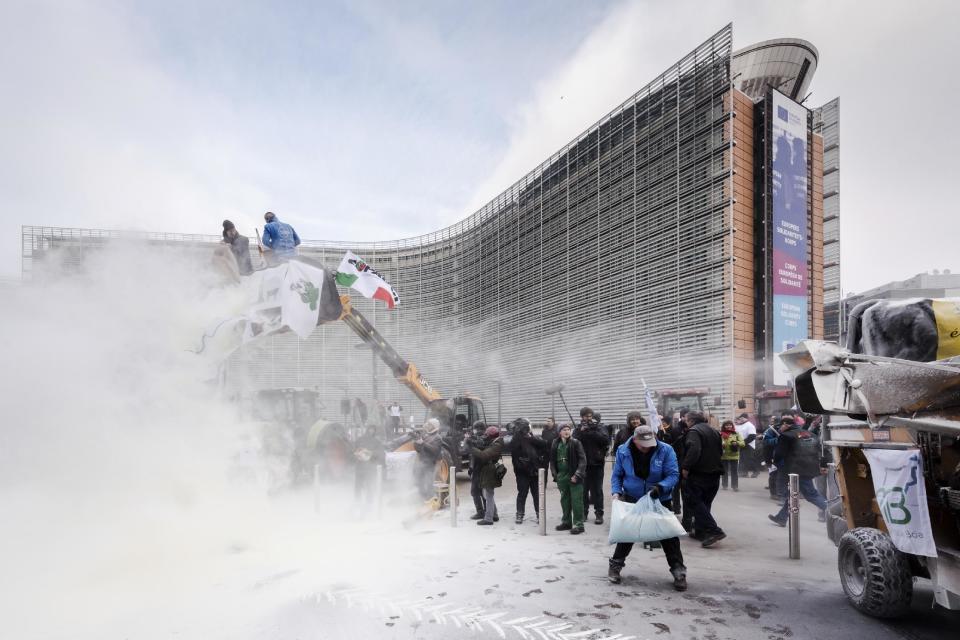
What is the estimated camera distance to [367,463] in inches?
389

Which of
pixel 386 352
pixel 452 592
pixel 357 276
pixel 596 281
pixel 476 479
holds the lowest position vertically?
pixel 452 592

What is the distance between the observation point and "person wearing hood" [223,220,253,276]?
22.8ft

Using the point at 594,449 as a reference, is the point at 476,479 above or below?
below

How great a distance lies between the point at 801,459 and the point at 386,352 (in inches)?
404

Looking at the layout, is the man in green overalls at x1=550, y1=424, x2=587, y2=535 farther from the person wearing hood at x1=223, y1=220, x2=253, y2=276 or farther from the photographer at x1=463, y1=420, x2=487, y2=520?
the person wearing hood at x1=223, y1=220, x2=253, y2=276

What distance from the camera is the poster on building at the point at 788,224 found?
2016 centimetres

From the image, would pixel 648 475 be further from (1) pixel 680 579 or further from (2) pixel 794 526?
(2) pixel 794 526

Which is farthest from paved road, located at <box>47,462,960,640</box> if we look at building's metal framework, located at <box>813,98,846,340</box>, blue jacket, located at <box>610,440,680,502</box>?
building's metal framework, located at <box>813,98,846,340</box>

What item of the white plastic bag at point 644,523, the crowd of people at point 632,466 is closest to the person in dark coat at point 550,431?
the crowd of people at point 632,466

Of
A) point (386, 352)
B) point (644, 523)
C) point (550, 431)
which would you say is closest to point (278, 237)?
point (644, 523)

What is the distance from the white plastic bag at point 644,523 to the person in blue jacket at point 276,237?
5.62 metres

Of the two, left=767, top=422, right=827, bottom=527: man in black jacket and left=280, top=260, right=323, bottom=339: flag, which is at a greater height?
left=280, top=260, right=323, bottom=339: flag

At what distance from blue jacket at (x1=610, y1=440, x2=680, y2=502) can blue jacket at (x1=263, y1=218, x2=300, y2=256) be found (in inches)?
210

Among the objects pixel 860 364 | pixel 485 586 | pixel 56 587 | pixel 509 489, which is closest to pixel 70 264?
pixel 56 587
